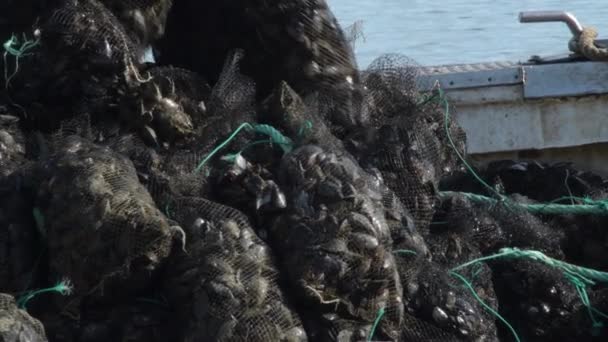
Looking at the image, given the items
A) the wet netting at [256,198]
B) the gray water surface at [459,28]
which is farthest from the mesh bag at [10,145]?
the gray water surface at [459,28]

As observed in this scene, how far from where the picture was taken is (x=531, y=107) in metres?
4.90

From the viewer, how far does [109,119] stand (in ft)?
9.81

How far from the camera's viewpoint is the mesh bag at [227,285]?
2383 mm

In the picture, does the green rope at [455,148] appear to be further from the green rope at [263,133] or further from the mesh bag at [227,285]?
the mesh bag at [227,285]

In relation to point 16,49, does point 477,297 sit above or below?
below

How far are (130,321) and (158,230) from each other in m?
0.21

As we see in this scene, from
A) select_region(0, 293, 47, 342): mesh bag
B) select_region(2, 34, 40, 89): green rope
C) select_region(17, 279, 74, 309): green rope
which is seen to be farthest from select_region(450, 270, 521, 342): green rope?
select_region(2, 34, 40, 89): green rope

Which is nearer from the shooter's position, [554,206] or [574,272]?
[574,272]


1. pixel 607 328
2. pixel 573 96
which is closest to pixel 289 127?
pixel 607 328

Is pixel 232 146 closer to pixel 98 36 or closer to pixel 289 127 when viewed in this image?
pixel 289 127

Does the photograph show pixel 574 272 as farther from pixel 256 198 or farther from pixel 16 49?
pixel 16 49

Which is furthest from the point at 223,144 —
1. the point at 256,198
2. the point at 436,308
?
the point at 436,308

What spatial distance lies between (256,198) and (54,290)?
524 mm

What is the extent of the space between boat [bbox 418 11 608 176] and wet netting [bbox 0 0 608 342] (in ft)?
3.63
